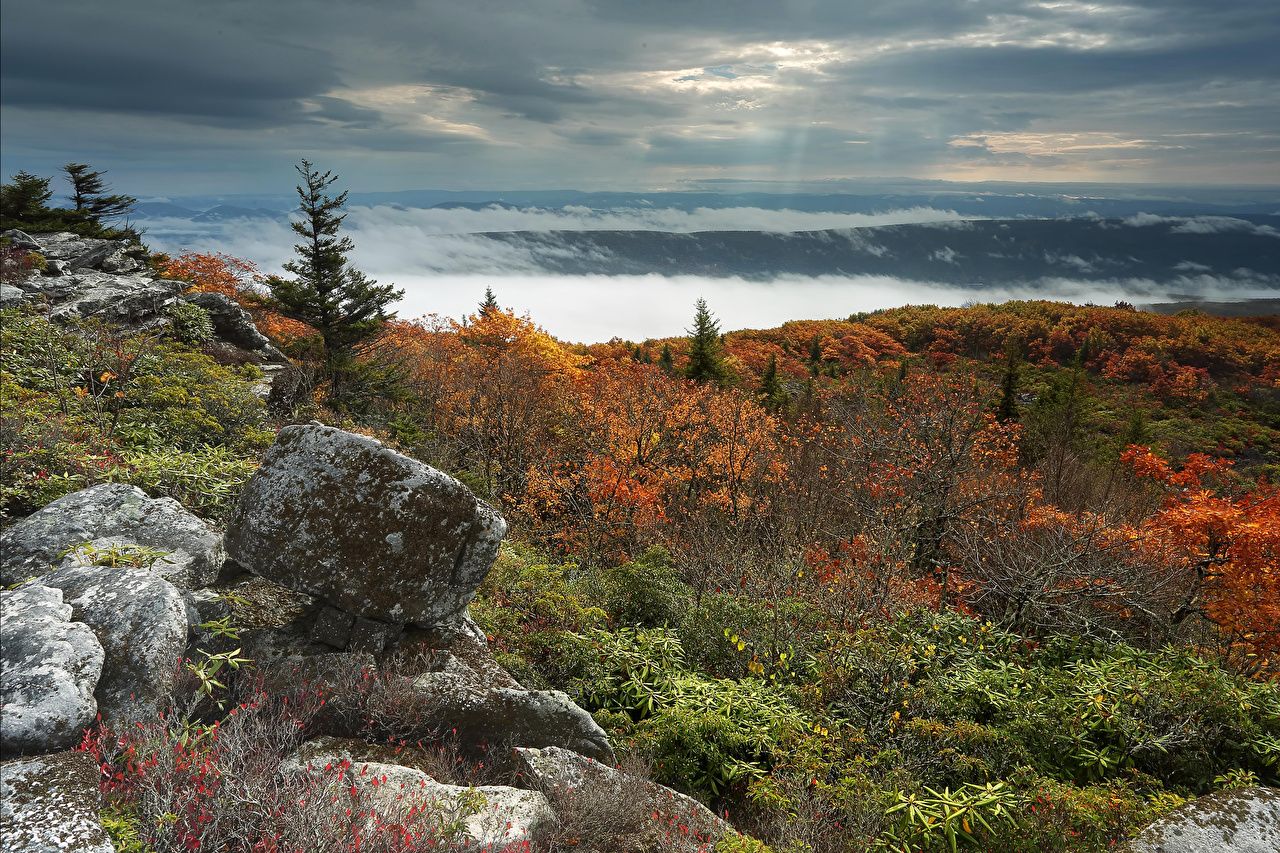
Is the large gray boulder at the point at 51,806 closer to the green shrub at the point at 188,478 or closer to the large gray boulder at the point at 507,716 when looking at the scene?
the large gray boulder at the point at 507,716

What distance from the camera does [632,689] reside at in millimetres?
7875

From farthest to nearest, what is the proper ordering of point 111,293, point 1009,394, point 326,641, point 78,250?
point 1009,394
point 78,250
point 111,293
point 326,641

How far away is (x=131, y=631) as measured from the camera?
4730 millimetres

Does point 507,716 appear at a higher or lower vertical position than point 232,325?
lower

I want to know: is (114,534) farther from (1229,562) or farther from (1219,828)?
(1229,562)

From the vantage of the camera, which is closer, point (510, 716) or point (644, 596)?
point (510, 716)

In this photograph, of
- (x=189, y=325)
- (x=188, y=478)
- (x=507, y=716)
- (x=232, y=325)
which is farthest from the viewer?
(x=232, y=325)

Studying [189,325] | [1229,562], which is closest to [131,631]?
[1229,562]

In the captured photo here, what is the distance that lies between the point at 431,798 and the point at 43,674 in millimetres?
2540

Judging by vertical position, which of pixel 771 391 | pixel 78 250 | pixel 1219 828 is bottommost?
pixel 771 391

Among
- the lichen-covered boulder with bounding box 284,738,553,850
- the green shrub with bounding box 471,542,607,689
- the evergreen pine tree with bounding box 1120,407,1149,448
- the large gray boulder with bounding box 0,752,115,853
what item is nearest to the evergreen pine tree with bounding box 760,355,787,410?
the evergreen pine tree with bounding box 1120,407,1149,448

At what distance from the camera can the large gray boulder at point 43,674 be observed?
3736 millimetres

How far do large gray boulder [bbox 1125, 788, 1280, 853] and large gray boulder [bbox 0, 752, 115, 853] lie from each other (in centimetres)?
668

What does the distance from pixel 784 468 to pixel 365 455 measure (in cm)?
1633
